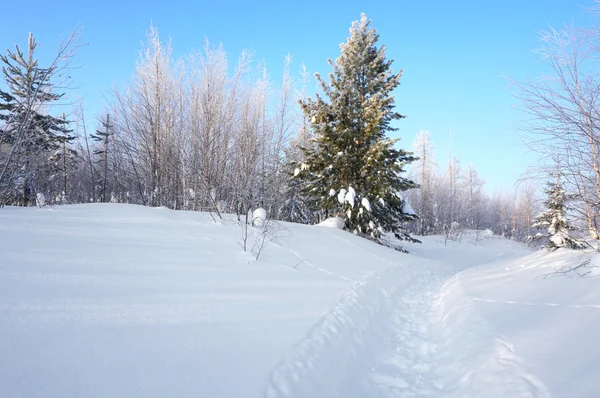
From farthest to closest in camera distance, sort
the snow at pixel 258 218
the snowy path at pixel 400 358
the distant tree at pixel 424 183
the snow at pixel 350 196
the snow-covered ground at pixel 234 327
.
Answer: the distant tree at pixel 424 183 → the snow at pixel 350 196 → the snow at pixel 258 218 → the snowy path at pixel 400 358 → the snow-covered ground at pixel 234 327

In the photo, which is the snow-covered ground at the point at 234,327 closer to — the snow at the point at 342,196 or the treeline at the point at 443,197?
the snow at the point at 342,196

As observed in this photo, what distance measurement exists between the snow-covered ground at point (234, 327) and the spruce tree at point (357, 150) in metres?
6.02

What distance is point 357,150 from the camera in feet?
36.5

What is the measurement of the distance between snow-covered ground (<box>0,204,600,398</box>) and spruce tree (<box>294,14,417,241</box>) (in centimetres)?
602

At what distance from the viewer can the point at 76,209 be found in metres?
5.45

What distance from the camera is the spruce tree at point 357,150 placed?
1070 cm

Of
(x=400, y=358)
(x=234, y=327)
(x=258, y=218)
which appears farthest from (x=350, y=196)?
(x=234, y=327)

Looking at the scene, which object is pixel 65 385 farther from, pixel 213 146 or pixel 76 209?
pixel 213 146

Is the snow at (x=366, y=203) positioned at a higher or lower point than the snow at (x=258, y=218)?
higher

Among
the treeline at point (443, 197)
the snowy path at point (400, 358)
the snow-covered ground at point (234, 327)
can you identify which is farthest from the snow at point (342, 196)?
the treeline at point (443, 197)

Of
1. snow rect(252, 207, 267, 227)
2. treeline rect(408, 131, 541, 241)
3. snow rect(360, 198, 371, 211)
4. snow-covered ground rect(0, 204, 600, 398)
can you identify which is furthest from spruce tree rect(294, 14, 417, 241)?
Answer: treeline rect(408, 131, 541, 241)

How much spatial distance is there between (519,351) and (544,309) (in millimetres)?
1365

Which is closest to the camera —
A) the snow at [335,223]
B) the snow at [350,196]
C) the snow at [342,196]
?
the snow at [350,196]

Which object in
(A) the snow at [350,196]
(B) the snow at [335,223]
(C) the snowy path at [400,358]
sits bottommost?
(C) the snowy path at [400,358]
